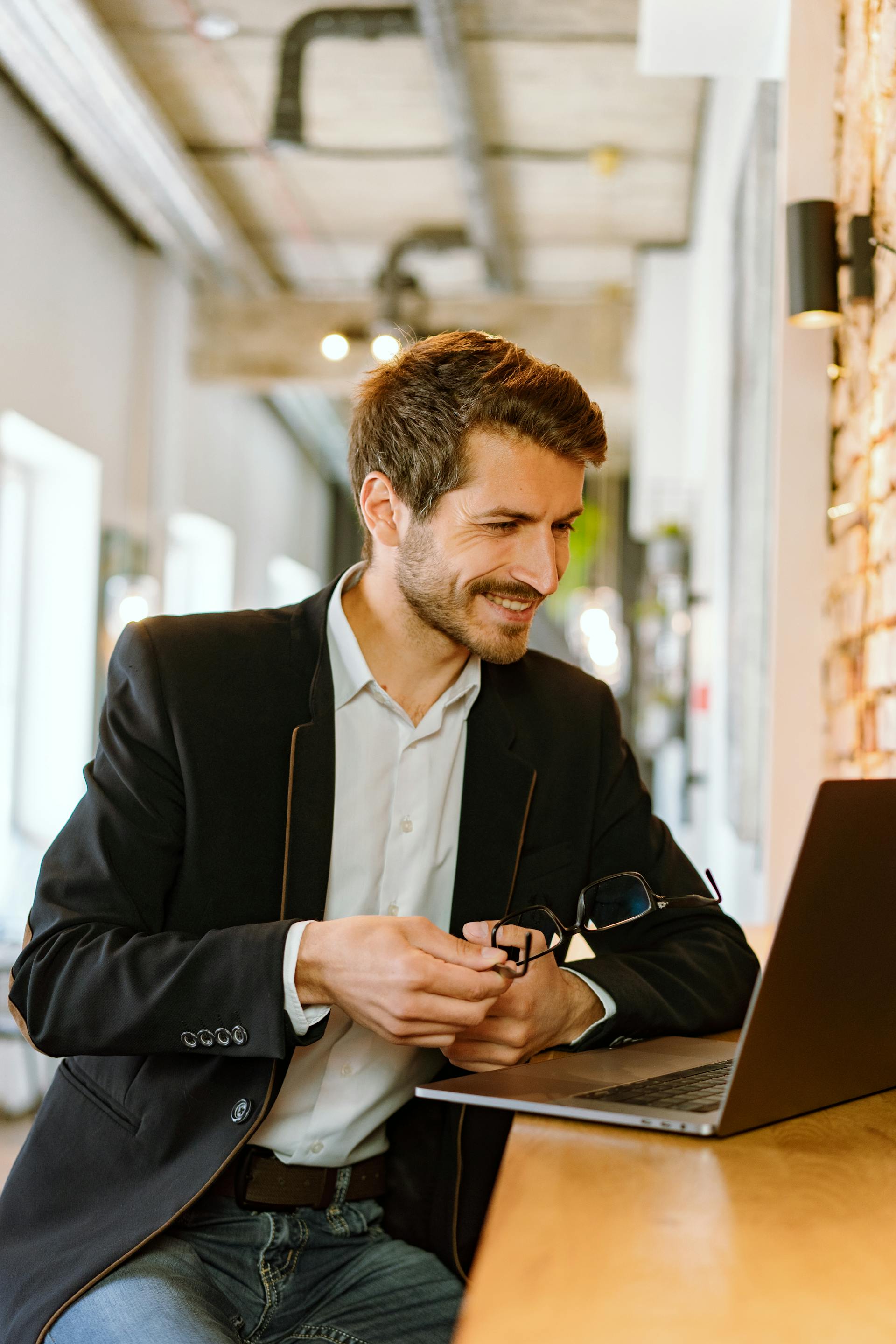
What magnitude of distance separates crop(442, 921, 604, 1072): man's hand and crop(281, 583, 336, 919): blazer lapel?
28 cm

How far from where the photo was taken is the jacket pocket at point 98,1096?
1.33m

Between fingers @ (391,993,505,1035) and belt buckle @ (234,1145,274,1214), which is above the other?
fingers @ (391,993,505,1035)

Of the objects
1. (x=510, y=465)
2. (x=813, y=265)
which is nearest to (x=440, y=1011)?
(x=510, y=465)

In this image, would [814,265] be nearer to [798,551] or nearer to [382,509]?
[798,551]

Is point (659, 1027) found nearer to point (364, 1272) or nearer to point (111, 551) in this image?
point (364, 1272)

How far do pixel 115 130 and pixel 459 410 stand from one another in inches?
200

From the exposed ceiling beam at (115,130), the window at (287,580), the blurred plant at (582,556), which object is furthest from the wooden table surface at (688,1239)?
the window at (287,580)

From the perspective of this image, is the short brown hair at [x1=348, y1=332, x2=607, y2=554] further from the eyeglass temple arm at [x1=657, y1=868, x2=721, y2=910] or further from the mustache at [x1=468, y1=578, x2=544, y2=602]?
the eyeglass temple arm at [x1=657, y1=868, x2=721, y2=910]

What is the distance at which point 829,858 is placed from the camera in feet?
3.11

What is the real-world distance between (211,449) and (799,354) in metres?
6.79

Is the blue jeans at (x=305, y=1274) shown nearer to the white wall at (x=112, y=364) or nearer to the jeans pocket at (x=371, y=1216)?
the jeans pocket at (x=371, y=1216)

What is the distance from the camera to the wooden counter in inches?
26.5

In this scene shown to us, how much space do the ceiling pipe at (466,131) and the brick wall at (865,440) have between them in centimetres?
A: 274

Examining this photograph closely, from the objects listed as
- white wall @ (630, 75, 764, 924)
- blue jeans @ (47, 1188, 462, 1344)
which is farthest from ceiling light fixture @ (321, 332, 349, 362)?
blue jeans @ (47, 1188, 462, 1344)
